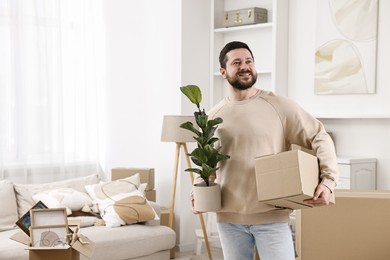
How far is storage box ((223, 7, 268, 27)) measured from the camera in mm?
5859

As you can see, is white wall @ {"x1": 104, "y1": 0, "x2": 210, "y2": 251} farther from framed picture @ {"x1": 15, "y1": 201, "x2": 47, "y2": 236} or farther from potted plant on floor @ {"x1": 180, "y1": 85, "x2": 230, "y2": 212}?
potted plant on floor @ {"x1": 180, "y1": 85, "x2": 230, "y2": 212}

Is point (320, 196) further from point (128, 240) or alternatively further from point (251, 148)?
point (128, 240)

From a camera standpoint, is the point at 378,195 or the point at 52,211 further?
the point at 378,195

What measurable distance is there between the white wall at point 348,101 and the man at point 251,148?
7.81 feet

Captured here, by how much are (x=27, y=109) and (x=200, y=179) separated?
347 centimetres

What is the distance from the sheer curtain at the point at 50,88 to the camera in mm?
5938

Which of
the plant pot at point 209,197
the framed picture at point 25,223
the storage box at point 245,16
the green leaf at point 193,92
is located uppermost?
the storage box at point 245,16

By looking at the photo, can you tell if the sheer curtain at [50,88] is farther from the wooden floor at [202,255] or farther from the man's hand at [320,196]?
the man's hand at [320,196]

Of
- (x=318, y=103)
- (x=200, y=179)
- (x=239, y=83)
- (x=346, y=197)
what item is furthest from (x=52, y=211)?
(x=318, y=103)

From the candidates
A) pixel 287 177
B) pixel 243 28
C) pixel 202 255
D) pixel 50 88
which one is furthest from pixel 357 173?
pixel 50 88

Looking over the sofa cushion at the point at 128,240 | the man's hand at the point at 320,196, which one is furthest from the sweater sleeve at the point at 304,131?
Answer: the sofa cushion at the point at 128,240

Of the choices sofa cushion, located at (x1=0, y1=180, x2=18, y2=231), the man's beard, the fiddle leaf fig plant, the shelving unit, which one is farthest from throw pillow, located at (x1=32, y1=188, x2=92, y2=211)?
the man's beard

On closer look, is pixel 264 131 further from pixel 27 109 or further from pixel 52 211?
pixel 27 109

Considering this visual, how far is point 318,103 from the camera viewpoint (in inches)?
218
